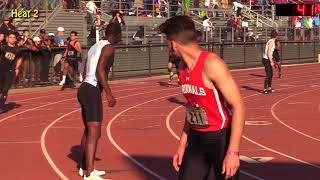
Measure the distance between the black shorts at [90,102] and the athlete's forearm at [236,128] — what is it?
3.58 meters

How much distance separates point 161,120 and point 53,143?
136 inches

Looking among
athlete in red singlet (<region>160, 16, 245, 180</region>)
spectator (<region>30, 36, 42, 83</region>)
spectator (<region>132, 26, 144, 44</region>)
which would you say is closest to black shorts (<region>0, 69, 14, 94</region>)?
spectator (<region>30, 36, 42, 83</region>)

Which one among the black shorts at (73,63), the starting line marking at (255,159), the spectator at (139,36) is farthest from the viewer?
the spectator at (139,36)

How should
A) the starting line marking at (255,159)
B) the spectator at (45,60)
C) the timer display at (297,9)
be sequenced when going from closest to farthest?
the starting line marking at (255,159), the spectator at (45,60), the timer display at (297,9)

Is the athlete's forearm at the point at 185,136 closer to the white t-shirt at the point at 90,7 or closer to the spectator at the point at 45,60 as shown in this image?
the spectator at the point at 45,60

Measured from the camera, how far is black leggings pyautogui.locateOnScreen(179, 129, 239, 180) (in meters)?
4.73

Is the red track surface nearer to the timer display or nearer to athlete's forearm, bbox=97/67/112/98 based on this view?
athlete's forearm, bbox=97/67/112/98

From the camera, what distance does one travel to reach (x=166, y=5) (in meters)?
35.9

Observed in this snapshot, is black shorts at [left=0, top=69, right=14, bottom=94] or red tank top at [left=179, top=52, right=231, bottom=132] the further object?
black shorts at [left=0, top=69, right=14, bottom=94]

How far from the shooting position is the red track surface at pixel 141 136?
8625 millimetres

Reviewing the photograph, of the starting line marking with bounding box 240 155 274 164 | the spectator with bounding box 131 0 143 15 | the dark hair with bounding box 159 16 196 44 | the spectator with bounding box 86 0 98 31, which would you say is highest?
the spectator with bounding box 131 0 143 15

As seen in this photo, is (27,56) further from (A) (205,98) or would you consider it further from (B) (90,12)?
(A) (205,98)

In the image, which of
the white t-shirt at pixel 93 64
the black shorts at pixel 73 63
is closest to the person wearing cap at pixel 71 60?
the black shorts at pixel 73 63

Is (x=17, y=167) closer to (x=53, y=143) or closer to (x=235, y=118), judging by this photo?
(x=53, y=143)
